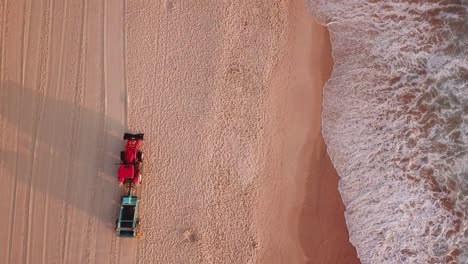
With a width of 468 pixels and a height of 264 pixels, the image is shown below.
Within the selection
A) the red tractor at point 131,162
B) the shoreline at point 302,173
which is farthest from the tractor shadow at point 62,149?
the shoreline at point 302,173

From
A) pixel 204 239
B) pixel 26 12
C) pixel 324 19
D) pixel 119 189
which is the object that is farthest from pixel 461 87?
pixel 26 12

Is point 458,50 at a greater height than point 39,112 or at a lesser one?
greater

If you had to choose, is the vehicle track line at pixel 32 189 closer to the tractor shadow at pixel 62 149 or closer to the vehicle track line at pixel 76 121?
the tractor shadow at pixel 62 149

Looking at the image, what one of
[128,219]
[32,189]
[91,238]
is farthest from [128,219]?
[32,189]

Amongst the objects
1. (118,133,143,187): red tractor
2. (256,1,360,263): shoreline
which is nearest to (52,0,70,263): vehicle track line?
(118,133,143,187): red tractor

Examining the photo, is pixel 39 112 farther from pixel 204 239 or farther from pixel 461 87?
pixel 461 87

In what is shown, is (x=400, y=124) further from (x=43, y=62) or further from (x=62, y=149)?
(x=43, y=62)

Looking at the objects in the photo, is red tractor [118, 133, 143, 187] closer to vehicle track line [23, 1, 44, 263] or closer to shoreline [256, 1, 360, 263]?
vehicle track line [23, 1, 44, 263]
